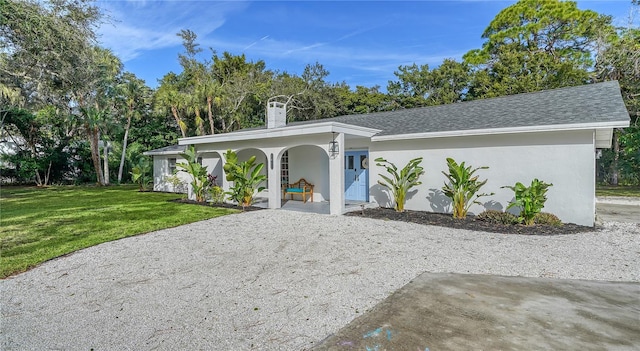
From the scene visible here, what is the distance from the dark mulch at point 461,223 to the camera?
7488 mm

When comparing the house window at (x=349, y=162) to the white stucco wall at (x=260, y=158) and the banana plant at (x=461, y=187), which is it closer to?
the white stucco wall at (x=260, y=158)

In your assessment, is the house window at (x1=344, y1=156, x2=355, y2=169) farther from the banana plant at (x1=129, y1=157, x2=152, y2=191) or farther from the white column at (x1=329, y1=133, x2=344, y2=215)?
Answer: the banana plant at (x1=129, y1=157, x2=152, y2=191)

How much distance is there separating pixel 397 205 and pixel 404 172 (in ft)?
3.88

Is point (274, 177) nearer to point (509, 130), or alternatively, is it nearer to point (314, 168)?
point (314, 168)

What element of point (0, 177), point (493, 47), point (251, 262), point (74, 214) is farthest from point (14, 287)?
point (493, 47)

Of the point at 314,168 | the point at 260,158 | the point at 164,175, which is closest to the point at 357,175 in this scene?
the point at 314,168

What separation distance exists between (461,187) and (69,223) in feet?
37.0

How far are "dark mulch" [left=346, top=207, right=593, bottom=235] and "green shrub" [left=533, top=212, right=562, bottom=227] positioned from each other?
16cm

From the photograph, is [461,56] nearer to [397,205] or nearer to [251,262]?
[397,205]

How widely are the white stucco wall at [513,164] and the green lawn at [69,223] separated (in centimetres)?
667

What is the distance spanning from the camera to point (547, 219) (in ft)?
26.3

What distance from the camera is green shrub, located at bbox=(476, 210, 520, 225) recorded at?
26.8 ft

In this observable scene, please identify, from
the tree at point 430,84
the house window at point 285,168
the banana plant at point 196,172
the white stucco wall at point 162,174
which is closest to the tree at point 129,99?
the white stucco wall at point 162,174

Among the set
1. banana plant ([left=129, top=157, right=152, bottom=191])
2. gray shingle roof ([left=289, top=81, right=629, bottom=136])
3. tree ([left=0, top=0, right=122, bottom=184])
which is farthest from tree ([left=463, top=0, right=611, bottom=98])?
tree ([left=0, top=0, right=122, bottom=184])
